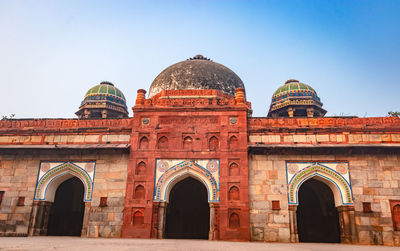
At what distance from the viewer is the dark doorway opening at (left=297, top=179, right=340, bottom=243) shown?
40.2ft

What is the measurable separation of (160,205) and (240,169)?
117 inches

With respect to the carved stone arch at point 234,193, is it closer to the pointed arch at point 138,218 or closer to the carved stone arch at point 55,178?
the pointed arch at point 138,218

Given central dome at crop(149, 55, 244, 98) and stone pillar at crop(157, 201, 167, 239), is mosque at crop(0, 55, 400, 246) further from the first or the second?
central dome at crop(149, 55, 244, 98)

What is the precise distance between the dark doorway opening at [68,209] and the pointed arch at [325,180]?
8771mm

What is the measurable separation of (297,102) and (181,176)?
10.1 m

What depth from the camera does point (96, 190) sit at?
11148 millimetres

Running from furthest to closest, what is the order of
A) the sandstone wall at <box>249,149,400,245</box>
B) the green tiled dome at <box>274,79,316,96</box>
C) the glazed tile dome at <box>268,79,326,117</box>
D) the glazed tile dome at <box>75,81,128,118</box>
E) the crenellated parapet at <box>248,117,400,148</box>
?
the glazed tile dome at <box>75,81,128,118</box>
the green tiled dome at <box>274,79,316,96</box>
the glazed tile dome at <box>268,79,326,117</box>
the crenellated parapet at <box>248,117,400,148</box>
the sandstone wall at <box>249,149,400,245</box>

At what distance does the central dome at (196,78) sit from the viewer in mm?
14516

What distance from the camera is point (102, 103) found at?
63.3 feet

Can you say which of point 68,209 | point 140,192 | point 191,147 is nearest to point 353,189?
point 191,147

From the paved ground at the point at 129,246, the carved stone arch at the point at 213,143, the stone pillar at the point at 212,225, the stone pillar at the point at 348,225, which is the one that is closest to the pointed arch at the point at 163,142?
the carved stone arch at the point at 213,143

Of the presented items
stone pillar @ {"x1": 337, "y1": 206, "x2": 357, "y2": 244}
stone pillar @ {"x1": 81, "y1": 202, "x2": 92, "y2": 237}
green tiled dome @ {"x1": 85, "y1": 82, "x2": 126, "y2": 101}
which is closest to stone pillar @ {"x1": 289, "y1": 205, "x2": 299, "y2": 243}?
stone pillar @ {"x1": 337, "y1": 206, "x2": 357, "y2": 244}

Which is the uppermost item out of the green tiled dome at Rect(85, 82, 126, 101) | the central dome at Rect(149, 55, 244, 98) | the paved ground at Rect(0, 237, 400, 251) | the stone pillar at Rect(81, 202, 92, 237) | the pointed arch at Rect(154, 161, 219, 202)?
the green tiled dome at Rect(85, 82, 126, 101)

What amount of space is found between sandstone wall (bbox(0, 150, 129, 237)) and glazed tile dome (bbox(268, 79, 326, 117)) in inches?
424
